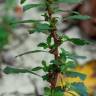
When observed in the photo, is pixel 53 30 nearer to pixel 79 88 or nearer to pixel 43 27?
pixel 43 27

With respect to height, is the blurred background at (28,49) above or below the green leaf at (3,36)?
below

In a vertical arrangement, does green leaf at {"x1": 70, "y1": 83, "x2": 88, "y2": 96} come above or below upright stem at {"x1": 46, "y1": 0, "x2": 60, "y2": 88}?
below

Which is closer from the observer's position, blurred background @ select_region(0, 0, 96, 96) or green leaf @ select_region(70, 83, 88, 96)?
green leaf @ select_region(70, 83, 88, 96)

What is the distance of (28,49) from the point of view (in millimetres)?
3076

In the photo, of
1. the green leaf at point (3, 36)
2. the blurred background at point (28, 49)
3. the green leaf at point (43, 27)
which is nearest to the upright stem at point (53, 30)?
the green leaf at point (43, 27)

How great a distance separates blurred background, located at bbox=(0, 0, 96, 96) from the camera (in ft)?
8.38

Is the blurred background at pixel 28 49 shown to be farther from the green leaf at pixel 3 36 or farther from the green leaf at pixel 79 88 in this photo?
the green leaf at pixel 79 88

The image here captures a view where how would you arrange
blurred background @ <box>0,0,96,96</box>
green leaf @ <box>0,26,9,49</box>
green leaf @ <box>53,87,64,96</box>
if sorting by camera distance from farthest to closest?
green leaf @ <box>0,26,9,49</box>
blurred background @ <box>0,0,96,96</box>
green leaf @ <box>53,87,64,96</box>

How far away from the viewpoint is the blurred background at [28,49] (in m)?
2.55

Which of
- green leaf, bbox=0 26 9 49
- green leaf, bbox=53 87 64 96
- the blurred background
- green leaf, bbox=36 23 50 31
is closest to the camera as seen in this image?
green leaf, bbox=36 23 50 31

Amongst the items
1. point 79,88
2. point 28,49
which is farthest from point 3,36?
point 79,88

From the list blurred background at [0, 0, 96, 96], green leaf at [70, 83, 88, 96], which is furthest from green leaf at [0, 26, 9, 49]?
green leaf at [70, 83, 88, 96]

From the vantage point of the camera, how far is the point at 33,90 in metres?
2.47

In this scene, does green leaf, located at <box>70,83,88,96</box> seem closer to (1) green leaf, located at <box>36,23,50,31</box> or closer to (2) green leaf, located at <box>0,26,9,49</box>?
(1) green leaf, located at <box>36,23,50,31</box>
